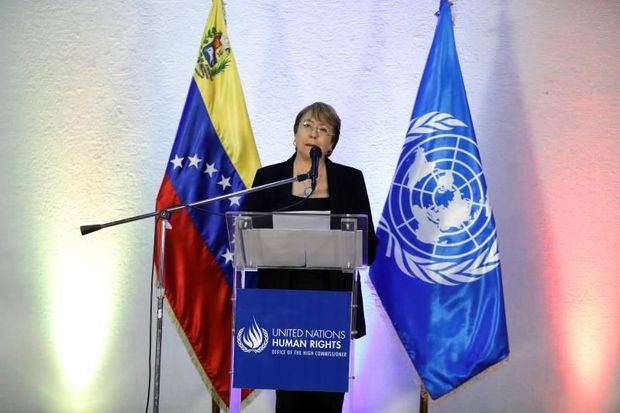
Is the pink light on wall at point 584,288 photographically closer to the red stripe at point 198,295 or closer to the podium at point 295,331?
the red stripe at point 198,295

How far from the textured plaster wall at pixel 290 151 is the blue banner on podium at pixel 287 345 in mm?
1550

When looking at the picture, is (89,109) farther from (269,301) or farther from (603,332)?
(603,332)

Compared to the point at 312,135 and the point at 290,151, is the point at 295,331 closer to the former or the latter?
the point at 312,135

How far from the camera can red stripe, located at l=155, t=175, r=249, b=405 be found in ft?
11.2

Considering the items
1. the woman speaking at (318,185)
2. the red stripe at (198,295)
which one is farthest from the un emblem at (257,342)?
the red stripe at (198,295)

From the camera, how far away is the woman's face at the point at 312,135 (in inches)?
120

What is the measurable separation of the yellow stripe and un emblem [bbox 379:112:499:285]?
73 cm

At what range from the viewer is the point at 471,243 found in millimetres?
3299

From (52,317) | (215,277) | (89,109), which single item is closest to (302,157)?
(215,277)

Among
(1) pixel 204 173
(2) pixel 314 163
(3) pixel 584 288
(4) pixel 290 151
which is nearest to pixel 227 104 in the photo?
(1) pixel 204 173

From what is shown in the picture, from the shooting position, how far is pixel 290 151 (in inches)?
154

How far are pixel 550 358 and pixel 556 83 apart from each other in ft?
4.81

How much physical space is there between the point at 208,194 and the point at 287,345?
131 cm

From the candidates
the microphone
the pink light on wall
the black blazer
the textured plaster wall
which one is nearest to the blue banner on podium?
the microphone
